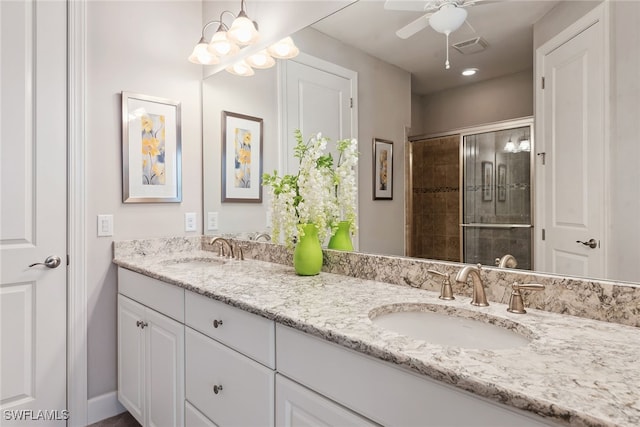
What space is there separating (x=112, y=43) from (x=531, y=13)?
207 cm

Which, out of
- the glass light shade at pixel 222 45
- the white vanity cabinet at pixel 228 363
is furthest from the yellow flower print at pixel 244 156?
the white vanity cabinet at pixel 228 363

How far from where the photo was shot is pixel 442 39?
1316 millimetres

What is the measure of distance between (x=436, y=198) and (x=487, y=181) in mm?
195

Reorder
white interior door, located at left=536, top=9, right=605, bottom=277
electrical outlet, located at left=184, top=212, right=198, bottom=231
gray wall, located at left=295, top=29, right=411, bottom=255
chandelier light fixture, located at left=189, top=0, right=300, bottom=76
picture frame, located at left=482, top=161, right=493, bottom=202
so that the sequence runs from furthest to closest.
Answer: electrical outlet, located at left=184, top=212, right=198, bottom=231
chandelier light fixture, located at left=189, top=0, right=300, bottom=76
gray wall, located at left=295, top=29, right=411, bottom=255
picture frame, located at left=482, top=161, right=493, bottom=202
white interior door, located at left=536, top=9, right=605, bottom=277

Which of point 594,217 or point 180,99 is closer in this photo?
point 594,217

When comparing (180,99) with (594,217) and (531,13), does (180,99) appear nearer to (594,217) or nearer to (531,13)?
(531,13)

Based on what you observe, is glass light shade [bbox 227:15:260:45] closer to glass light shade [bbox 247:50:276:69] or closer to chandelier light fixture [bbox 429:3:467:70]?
glass light shade [bbox 247:50:276:69]

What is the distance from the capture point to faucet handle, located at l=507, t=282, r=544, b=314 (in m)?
1.03

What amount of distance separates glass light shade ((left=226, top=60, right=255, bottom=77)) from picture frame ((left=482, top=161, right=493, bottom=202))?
4.88 ft

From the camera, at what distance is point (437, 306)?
1123mm

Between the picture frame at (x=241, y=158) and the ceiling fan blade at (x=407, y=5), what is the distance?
3.12 ft

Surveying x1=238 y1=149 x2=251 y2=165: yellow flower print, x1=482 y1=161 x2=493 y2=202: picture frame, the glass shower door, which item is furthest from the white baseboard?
x1=482 y1=161 x2=493 y2=202: picture frame

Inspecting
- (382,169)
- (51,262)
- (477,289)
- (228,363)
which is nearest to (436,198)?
(382,169)

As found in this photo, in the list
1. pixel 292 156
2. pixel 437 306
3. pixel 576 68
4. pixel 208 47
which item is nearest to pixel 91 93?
pixel 208 47
